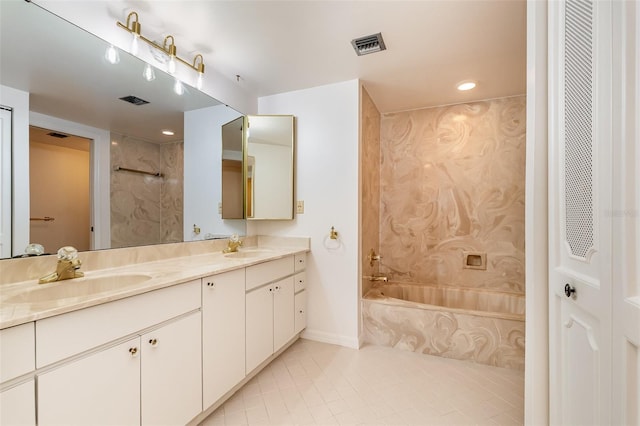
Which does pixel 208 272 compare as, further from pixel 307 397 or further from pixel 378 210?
pixel 378 210

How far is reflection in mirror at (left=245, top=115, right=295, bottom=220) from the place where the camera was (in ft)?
8.50

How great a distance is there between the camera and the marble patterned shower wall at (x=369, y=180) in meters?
2.57

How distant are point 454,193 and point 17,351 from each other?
324 cm

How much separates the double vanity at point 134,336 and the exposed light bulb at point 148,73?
109cm

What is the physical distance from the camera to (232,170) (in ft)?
Answer: 8.07

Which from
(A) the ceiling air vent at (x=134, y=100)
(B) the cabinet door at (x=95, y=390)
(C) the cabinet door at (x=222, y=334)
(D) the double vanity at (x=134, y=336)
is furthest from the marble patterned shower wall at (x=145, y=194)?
(B) the cabinet door at (x=95, y=390)

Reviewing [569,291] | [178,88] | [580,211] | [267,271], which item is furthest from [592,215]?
[178,88]

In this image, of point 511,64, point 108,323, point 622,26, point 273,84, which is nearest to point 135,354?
point 108,323

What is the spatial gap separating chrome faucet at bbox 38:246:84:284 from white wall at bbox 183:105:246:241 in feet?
2.50

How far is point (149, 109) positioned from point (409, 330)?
263 centimetres

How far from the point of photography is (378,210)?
3197mm

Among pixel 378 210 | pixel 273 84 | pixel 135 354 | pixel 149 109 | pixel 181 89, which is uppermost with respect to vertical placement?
pixel 273 84

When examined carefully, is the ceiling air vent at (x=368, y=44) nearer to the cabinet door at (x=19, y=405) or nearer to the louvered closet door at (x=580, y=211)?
the louvered closet door at (x=580, y=211)

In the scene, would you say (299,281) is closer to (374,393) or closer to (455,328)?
(374,393)
